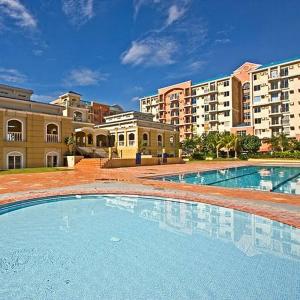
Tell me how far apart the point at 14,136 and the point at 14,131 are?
5.80ft

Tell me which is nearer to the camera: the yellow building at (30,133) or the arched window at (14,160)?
the yellow building at (30,133)

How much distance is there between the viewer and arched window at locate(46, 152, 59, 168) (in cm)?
2653

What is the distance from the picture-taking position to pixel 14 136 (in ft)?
78.9

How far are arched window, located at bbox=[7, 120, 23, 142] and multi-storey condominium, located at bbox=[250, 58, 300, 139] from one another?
51.5 m

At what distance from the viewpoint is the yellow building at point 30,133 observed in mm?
23406

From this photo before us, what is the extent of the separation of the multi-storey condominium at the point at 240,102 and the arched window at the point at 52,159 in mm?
47081

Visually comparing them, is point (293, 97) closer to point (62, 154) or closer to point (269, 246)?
point (62, 154)

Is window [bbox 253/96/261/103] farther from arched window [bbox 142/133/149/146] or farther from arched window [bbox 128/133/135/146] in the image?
arched window [bbox 128/133/135/146]

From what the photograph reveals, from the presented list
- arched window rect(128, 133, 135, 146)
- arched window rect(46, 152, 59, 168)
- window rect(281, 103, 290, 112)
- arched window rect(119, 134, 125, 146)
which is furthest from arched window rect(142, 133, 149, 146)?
window rect(281, 103, 290, 112)

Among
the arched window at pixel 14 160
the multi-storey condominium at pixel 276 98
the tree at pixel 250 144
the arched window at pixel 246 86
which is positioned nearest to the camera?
the arched window at pixel 14 160

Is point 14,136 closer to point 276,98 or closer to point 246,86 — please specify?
point 276,98

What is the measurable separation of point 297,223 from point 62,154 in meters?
25.8

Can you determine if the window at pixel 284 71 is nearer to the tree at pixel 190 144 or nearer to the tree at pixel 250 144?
the tree at pixel 250 144

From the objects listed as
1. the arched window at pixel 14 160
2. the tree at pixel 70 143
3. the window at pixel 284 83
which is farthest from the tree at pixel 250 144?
the arched window at pixel 14 160
